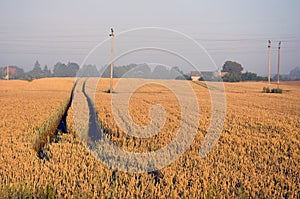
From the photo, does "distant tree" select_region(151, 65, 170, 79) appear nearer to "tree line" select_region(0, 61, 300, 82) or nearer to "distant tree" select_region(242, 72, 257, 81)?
"tree line" select_region(0, 61, 300, 82)

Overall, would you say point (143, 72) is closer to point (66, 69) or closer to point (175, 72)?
point (175, 72)

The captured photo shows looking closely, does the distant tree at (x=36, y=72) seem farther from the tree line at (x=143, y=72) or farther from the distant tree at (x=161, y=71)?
the distant tree at (x=161, y=71)

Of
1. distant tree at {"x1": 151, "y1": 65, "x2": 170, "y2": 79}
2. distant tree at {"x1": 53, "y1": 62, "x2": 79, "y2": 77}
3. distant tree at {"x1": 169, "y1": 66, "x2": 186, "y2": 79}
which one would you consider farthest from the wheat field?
distant tree at {"x1": 53, "y1": 62, "x2": 79, "y2": 77}

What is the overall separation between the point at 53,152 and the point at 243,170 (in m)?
4.26

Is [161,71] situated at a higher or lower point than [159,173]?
higher

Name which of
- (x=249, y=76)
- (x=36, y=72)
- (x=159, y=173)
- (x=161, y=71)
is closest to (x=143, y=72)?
(x=161, y=71)

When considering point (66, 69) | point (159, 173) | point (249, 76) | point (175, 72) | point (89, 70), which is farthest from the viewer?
point (66, 69)

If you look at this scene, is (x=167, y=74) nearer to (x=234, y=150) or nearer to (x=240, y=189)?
(x=234, y=150)

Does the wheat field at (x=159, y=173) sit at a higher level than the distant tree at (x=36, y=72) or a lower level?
lower

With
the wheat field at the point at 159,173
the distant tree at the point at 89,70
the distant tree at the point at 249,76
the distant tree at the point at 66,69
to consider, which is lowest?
the wheat field at the point at 159,173

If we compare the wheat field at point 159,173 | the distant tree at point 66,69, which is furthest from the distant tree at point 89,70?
the distant tree at point 66,69

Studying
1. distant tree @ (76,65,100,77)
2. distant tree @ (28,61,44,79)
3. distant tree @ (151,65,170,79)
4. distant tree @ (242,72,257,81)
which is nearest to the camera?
distant tree @ (151,65,170,79)

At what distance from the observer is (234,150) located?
8.70 metres

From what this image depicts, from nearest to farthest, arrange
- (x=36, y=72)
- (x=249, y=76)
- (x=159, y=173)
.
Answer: (x=159, y=173) → (x=249, y=76) → (x=36, y=72)
